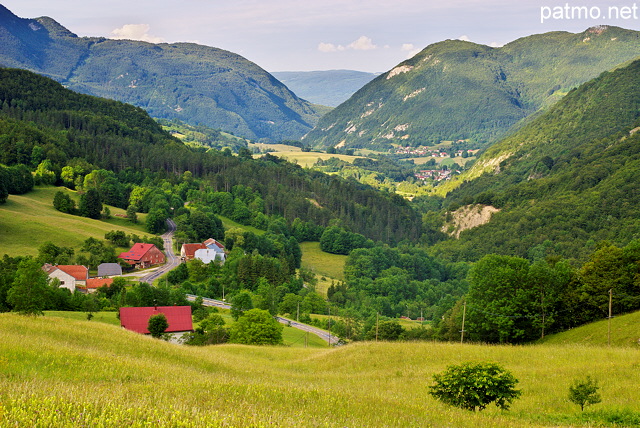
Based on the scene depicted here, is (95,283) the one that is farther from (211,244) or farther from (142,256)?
(211,244)

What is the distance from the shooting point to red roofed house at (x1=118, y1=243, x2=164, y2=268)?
9988 cm

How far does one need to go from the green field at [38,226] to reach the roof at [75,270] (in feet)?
30.0

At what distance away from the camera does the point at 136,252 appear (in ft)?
334

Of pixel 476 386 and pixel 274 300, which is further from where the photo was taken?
pixel 274 300

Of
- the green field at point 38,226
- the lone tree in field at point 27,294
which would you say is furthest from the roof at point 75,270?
the lone tree in field at point 27,294

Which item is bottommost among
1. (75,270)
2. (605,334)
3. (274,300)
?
(274,300)

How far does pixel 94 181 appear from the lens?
5502 inches

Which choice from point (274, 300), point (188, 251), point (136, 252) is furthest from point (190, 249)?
point (274, 300)

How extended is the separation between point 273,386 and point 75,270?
74.8m

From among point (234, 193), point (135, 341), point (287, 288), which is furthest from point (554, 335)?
point (234, 193)

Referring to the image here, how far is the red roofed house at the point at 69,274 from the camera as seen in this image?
8175 cm

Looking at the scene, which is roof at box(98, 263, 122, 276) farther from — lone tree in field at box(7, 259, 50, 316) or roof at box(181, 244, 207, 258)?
lone tree in field at box(7, 259, 50, 316)

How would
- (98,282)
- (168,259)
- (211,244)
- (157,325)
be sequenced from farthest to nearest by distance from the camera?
(211,244)
(168,259)
(98,282)
(157,325)

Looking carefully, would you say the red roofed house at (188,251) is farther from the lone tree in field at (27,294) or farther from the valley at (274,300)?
the lone tree in field at (27,294)
